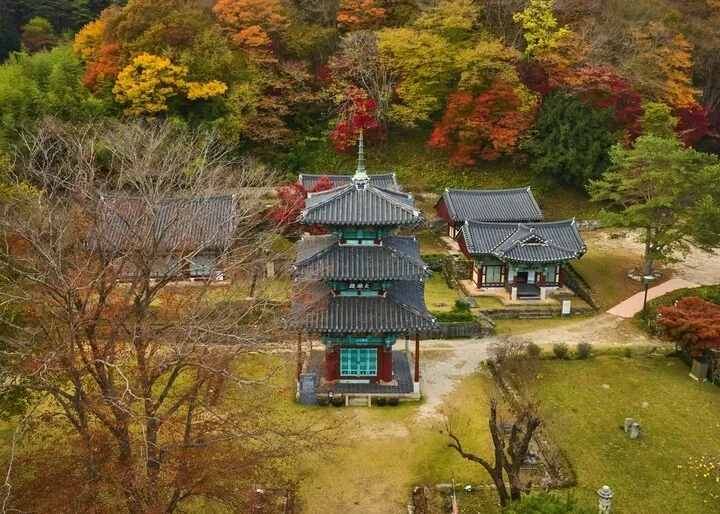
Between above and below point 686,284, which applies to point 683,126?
above

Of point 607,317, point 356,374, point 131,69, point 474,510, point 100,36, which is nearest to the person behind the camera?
point 474,510

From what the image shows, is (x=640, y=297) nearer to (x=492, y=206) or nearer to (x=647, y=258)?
(x=647, y=258)

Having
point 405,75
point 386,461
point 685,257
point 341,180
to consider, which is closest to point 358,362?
point 386,461

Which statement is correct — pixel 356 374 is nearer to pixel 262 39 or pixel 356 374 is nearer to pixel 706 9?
pixel 262 39

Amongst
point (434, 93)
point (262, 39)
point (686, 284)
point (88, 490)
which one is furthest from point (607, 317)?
point (262, 39)

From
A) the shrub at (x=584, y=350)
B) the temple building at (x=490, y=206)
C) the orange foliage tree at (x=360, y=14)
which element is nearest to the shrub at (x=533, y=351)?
the shrub at (x=584, y=350)

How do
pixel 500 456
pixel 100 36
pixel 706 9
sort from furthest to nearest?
pixel 706 9 → pixel 100 36 → pixel 500 456

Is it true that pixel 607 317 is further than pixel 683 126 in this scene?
No
